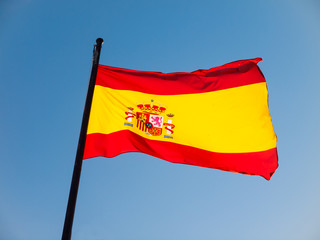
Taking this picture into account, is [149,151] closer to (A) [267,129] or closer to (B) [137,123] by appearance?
(B) [137,123]

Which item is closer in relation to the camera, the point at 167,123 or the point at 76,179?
the point at 76,179

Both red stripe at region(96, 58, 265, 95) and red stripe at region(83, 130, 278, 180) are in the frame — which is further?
red stripe at region(96, 58, 265, 95)

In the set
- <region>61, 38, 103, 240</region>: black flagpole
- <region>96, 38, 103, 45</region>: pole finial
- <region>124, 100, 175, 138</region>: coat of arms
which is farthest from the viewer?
<region>124, 100, 175, 138</region>: coat of arms

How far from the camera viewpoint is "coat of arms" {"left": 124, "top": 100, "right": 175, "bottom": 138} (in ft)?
25.4

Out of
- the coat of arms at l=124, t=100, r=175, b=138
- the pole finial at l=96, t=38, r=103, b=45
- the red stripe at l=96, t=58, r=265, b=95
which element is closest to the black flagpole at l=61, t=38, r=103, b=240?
the pole finial at l=96, t=38, r=103, b=45

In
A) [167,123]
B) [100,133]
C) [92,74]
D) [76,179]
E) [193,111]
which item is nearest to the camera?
[76,179]

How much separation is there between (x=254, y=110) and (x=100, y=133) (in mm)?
4321

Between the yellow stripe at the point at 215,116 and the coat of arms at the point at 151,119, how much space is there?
0.07 metres

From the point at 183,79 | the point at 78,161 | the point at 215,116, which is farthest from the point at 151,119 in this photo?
the point at 78,161

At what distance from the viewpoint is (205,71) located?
358 inches

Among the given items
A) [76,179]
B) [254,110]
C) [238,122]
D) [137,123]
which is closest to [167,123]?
[137,123]

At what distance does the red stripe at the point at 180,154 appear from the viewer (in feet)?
23.9

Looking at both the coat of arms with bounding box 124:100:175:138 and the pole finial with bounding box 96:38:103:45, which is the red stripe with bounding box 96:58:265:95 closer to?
the coat of arms with bounding box 124:100:175:138

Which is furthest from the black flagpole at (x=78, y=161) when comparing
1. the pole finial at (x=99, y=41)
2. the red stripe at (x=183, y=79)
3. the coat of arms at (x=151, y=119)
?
the coat of arms at (x=151, y=119)
